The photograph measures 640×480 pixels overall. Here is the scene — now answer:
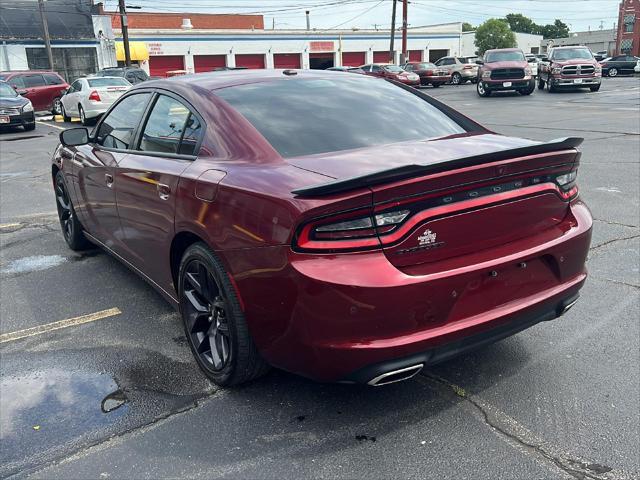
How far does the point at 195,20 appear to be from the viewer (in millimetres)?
65750

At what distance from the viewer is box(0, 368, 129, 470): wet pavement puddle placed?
282 centimetres

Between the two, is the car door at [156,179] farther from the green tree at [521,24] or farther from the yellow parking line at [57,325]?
the green tree at [521,24]

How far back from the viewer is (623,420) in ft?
9.25

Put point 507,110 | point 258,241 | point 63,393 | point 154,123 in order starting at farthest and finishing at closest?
point 507,110, point 154,123, point 63,393, point 258,241

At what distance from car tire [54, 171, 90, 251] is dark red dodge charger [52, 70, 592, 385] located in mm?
1881

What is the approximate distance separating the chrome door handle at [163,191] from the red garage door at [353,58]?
62.0 metres

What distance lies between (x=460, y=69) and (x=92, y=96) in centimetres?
2627

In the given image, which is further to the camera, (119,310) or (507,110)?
(507,110)

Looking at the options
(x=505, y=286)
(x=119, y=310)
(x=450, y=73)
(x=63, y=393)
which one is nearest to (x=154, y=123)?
(x=119, y=310)

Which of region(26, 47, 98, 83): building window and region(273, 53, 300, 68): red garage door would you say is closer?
region(26, 47, 98, 83): building window

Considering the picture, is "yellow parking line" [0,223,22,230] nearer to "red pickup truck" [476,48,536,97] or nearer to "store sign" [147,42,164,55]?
"red pickup truck" [476,48,536,97]

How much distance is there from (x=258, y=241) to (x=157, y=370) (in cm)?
128

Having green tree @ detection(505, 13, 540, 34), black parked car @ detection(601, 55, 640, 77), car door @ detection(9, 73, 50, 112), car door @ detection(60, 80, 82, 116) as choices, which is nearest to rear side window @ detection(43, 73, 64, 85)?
car door @ detection(9, 73, 50, 112)

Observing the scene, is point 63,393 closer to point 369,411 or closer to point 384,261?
point 369,411
